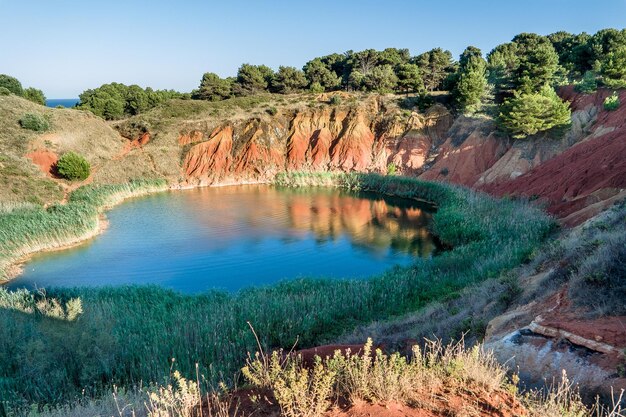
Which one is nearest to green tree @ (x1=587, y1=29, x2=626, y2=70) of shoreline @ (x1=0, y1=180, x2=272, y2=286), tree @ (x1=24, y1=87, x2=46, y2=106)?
shoreline @ (x1=0, y1=180, x2=272, y2=286)

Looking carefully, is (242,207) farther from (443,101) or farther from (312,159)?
(443,101)

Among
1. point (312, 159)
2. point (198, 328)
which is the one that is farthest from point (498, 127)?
point (198, 328)

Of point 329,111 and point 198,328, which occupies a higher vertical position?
point 329,111

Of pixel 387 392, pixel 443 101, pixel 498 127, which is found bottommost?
pixel 387 392

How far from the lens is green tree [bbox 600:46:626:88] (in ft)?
90.8

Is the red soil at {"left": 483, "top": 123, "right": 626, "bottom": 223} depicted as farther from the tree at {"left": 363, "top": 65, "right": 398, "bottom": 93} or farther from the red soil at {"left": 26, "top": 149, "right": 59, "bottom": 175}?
the red soil at {"left": 26, "top": 149, "right": 59, "bottom": 175}

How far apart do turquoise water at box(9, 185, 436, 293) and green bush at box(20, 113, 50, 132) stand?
1184 cm

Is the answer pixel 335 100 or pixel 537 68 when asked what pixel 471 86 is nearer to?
pixel 537 68

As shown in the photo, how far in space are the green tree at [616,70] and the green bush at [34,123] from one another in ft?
138

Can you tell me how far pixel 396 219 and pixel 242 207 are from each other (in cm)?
1014

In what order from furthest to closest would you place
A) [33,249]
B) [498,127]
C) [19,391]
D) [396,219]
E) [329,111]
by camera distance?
[329,111] → [498,127] → [396,219] → [33,249] → [19,391]

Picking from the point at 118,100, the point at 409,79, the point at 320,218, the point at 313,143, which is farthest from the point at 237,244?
the point at 118,100

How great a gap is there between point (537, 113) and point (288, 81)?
1385 inches

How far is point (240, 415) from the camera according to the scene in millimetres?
4391
